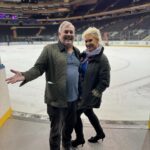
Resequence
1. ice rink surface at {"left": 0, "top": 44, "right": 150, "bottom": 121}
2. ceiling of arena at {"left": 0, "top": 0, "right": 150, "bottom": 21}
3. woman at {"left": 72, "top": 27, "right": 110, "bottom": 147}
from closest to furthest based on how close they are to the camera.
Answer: woman at {"left": 72, "top": 27, "right": 110, "bottom": 147} < ice rink surface at {"left": 0, "top": 44, "right": 150, "bottom": 121} < ceiling of arena at {"left": 0, "top": 0, "right": 150, "bottom": 21}

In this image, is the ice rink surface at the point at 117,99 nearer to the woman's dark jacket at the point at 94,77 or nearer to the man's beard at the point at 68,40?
the woman's dark jacket at the point at 94,77

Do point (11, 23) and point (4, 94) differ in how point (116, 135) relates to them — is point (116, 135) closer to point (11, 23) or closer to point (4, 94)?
point (4, 94)

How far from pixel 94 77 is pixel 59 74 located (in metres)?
0.42

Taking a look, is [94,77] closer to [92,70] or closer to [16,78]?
[92,70]

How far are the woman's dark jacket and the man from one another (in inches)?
6.4

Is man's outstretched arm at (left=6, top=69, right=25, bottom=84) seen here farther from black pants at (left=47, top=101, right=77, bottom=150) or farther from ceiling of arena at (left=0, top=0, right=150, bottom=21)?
ceiling of arena at (left=0, top=0, right=150, bottom=21)

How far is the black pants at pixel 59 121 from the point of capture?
6.38 feet

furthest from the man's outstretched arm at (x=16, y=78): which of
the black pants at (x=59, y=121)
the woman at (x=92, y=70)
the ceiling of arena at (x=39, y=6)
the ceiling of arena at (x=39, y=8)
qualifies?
the ceiling of arena at (x=39, y=6)

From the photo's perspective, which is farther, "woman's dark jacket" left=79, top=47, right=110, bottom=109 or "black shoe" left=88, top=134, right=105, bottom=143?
"black shoe" left=88, top=134, right=105, bottom=143

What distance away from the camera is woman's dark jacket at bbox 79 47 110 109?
211cm

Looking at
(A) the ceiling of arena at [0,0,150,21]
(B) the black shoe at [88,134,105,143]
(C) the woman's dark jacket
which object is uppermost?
(A) the ceiling of arena at [0,0,150,21]

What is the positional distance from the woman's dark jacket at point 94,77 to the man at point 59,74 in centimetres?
16

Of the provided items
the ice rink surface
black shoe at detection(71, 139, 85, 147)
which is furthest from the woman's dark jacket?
the ice rink surface

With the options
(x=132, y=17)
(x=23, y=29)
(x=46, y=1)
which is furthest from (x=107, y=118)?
(x=46, y=1)
